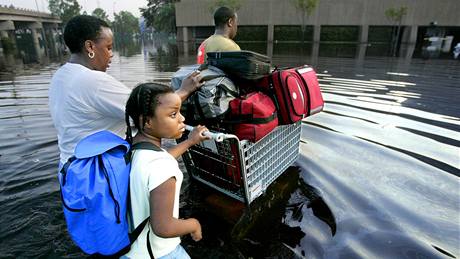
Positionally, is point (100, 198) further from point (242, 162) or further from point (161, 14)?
point (161, 14)

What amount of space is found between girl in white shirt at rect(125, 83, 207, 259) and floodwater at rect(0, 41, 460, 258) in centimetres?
111

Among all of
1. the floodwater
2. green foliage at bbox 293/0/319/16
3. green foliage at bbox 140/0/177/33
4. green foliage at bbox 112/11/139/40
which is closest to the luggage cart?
the floodwater

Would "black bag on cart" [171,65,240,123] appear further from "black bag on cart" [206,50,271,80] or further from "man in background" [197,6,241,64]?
"man in background" [197,6,241,64]

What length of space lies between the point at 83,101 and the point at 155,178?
2.96ft

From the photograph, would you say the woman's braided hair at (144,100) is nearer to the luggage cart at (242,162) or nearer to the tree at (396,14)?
the luggage cart at (242,162)

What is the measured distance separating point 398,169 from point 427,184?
41cm

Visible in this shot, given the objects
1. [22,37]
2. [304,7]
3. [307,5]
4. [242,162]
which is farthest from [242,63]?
[22,37]

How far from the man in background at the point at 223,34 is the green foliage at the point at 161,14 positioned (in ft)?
193

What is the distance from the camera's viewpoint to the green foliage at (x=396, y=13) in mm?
33281

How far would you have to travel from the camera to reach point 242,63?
2445 millimetres

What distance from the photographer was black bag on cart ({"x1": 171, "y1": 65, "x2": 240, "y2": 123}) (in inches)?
91.6

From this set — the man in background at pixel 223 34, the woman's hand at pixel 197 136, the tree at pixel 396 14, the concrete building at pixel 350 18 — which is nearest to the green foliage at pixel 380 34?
the concrete building at pixel 350 18

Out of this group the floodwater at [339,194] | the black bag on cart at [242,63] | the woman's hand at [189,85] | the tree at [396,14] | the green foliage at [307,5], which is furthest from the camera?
the green foliage at [307,5]

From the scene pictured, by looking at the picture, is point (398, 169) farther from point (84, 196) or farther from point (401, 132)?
point (84, 196)
